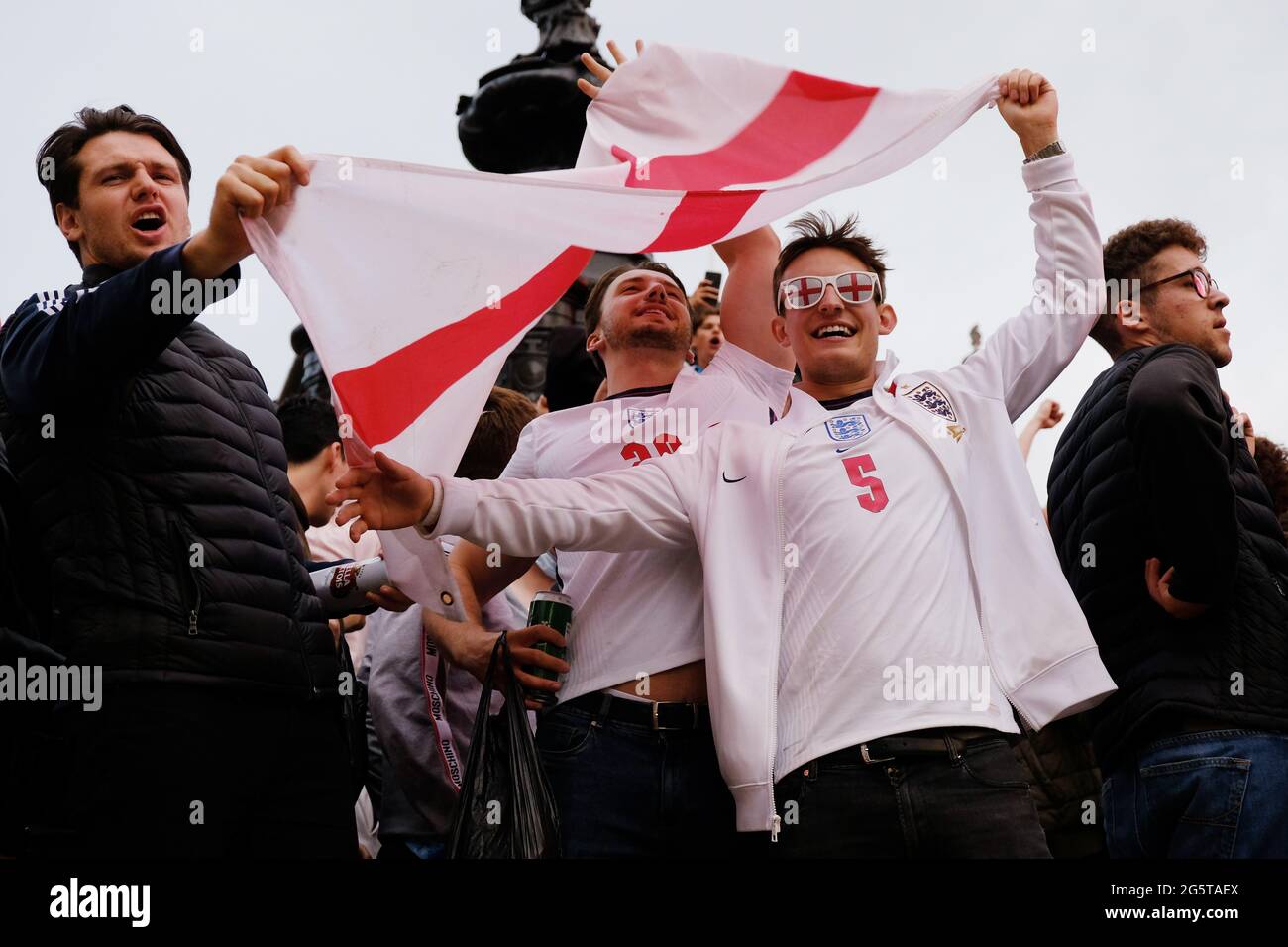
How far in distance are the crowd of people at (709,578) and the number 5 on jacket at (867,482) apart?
15mm

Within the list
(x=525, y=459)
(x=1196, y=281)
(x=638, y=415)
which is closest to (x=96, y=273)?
(x=525, y=459)

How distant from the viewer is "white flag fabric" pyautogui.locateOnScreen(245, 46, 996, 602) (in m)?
3.34

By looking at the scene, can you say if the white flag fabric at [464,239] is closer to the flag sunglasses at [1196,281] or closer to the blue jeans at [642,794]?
the blue jeans at [642,794]

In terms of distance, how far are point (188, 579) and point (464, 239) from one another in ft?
3.75

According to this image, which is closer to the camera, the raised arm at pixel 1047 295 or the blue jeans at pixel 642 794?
the blue jeans at pixel 642 794

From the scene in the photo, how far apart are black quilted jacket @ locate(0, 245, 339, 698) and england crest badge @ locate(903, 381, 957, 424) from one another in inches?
69.0

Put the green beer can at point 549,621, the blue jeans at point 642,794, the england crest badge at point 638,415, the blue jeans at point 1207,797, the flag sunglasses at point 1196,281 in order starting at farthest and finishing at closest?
the flag sunglasses at point 1196,281 → the england crest badge at point 638,415 → the green beer can at point 549,621 → the blue jeans at point 642,794 → the blue jeans at point 1207,797

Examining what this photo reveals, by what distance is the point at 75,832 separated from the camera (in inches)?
118

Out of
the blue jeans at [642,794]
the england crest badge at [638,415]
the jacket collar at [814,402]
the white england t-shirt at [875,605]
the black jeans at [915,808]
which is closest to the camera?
the black jeans at [915,808]

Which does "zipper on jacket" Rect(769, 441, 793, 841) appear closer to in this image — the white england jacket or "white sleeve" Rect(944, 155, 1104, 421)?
the white england jacket

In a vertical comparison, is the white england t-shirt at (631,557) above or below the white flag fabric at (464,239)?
below

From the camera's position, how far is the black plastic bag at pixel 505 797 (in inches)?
128

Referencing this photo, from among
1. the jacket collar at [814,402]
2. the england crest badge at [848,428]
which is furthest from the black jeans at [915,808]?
the jacket collar at [814,402]

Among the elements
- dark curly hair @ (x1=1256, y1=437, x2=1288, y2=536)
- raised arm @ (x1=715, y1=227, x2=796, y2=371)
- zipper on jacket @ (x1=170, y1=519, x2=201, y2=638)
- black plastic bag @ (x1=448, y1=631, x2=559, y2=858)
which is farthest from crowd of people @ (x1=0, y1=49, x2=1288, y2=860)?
dark curly hair @ (x1=1256, y1=437, x2=1288, y2=536)
